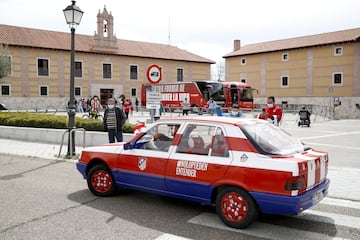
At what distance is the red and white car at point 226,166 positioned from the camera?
14.4 feet

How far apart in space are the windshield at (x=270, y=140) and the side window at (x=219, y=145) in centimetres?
33

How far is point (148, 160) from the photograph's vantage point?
217 inches

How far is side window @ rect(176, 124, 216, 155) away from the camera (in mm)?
5102

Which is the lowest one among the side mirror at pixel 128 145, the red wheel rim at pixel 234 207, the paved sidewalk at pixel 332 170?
the paved sidewalk at pixel 332 170

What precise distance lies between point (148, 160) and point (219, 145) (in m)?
1.25

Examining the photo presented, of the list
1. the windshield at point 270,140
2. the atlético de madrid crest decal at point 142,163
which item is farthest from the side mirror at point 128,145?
the windshield at point 270,140

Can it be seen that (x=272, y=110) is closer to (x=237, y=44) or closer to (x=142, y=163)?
(x=142, y=163)

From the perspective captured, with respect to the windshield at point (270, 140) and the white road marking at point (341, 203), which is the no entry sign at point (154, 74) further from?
the white road marking at point (341, 203)

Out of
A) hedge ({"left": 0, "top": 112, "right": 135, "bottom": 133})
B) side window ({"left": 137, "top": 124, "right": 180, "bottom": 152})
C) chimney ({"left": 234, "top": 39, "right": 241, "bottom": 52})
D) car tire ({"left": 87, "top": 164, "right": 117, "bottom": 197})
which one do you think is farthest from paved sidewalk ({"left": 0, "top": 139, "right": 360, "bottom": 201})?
chimney ({"left": 234, "top": 39, "right": 241, "bottom": 52})

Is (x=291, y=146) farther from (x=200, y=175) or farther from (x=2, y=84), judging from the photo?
(x=2, y=84)

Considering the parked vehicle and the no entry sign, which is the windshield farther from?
the parked vehicle

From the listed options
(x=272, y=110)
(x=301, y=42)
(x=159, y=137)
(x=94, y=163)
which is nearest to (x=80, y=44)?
(x=301, y=42)

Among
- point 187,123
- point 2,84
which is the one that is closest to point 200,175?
point 187,123

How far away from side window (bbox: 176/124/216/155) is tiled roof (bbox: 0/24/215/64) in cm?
3911
